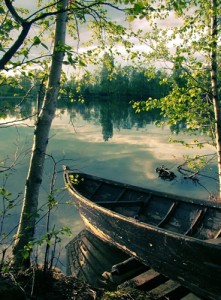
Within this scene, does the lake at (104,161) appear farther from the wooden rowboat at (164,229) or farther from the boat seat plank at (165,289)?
the boat seat plank at (165,289)

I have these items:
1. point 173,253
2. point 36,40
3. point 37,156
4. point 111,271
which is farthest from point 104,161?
point 36,40

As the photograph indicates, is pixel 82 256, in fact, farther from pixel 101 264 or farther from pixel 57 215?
pixel 57 215

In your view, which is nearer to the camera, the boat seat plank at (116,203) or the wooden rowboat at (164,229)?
the wooden rowboat at (164,229)

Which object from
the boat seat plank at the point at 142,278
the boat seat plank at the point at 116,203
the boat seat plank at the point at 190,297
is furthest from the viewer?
the boat seat plank at the point at 116,203

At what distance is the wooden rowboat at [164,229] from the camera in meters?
5.77

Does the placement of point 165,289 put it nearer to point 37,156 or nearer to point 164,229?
point 164,229

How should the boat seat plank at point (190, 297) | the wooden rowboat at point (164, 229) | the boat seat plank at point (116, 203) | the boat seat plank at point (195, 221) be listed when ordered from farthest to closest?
the boat seat plank at point (116, 203) < the boat seat plank at point (195, 221) < the boat seat plank at point (190, 297) < the wooden rowboat at point (164, 229)

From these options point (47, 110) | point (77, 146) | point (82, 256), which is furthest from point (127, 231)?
point (77, 146)

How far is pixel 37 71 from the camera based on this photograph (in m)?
6.96

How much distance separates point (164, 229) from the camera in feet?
21.6

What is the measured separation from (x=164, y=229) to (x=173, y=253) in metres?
0.54

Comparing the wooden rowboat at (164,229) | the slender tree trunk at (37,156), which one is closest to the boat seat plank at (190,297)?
the wooden rowboat at (164,229)

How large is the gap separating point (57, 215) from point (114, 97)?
103704 mm

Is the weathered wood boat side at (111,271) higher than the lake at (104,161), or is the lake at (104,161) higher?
the lake at (104,161)
